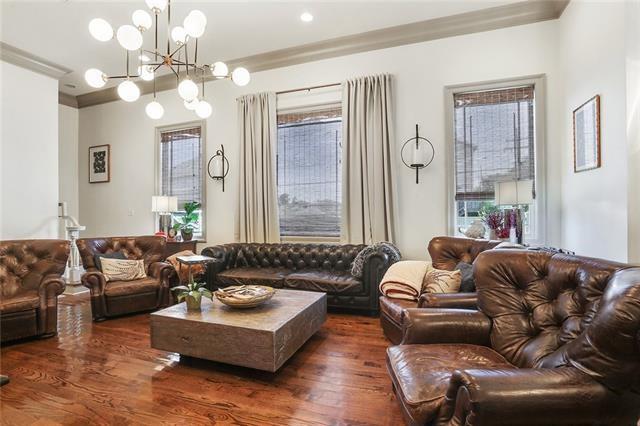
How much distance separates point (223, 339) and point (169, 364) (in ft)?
2.08

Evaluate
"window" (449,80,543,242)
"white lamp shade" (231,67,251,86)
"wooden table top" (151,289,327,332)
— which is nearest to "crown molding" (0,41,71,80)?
"white lamp shade" (231,67,251,86)

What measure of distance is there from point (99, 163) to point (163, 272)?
12.1 feet

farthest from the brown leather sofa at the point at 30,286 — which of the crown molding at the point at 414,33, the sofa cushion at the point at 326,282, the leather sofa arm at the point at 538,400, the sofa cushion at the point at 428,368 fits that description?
the leather sofa arm at the point at 538,400

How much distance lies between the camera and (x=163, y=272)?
3881 mm

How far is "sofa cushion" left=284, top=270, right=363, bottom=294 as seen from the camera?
3.58 m

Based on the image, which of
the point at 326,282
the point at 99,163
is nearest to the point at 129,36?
the point at 326,282

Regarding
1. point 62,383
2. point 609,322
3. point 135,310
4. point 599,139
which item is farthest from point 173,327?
point 599,139

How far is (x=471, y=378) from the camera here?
3.71 ft

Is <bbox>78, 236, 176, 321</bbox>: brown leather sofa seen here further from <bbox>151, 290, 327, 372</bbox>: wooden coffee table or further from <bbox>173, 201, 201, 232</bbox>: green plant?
<bbox>151, 290, 327, 372</bbox>: wooden coffee table

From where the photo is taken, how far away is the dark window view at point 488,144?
3725 mm

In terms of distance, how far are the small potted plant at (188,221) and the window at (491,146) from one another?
3.87 metres

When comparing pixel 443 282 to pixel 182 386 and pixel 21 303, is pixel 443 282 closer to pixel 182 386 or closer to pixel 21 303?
pixel 182 386

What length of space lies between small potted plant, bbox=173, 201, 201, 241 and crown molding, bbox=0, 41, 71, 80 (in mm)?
2833

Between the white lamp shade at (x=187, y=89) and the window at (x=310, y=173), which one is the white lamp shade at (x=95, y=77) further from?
the window at (x=310, y=173)
